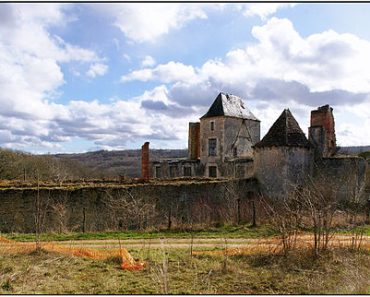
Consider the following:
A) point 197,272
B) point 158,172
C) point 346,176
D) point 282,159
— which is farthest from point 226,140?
point 197,272

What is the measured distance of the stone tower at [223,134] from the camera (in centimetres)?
3434

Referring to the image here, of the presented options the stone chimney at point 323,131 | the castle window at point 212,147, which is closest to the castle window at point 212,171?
the castle window at point 212,147

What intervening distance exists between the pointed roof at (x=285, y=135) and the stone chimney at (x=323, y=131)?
3.04 ft

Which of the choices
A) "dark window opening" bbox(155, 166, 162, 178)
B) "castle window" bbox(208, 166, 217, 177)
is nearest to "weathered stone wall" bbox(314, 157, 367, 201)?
"castle window" bbox(208, 166, 217, 177)

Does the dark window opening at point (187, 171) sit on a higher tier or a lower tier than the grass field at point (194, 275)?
higher

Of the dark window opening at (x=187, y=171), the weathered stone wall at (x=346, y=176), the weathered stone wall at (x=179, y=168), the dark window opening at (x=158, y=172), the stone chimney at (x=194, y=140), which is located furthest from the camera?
the stone chimney at (x=194, y=140)

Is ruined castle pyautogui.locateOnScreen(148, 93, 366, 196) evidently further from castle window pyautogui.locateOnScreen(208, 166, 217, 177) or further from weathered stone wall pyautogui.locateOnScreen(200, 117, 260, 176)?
castle window pyautogui.locateOnScreen(208, 166, 217, 177)

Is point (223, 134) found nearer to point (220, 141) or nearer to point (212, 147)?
point (220, 141)

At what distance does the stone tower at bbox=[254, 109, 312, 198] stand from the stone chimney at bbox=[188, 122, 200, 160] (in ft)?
41.7

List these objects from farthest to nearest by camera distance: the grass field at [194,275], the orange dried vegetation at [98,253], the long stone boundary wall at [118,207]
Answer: the long stone boundary wall at [118,207] → the orange dried vegetation at [98,253] → the grass field at [194,275]

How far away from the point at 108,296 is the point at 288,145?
1790cm

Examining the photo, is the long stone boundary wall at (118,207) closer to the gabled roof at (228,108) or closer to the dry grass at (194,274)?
the dry grass at (194,274)

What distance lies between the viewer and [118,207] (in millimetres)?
19688

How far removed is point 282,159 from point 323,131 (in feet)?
11.2
